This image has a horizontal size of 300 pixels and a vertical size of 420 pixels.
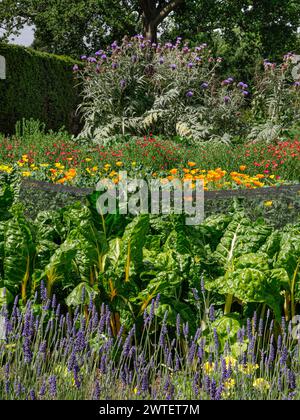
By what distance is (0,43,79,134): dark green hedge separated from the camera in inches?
560

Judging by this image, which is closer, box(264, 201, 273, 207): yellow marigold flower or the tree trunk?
box(264, 201, 273, 207): yellow marigold flower

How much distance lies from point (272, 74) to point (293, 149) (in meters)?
6.09

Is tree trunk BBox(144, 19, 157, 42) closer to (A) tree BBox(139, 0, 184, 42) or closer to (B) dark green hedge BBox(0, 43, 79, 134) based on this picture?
(A) tree BBox(139, 0, 184, 42)

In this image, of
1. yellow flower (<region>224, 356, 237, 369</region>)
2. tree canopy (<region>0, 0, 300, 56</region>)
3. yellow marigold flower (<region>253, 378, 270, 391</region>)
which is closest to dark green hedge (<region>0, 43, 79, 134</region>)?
tree canopy (<region>0, 0, 300, 56</region>)

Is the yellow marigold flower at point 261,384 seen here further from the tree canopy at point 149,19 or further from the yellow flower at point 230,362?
the tree canopy at point 149,19

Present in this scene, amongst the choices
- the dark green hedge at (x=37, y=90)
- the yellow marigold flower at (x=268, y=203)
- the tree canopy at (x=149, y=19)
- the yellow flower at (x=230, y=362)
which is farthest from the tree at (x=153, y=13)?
the yellow flower at (x=230, y=362)

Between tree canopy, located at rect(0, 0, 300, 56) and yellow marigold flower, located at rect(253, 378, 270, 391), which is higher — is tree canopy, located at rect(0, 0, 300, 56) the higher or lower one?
the higher one

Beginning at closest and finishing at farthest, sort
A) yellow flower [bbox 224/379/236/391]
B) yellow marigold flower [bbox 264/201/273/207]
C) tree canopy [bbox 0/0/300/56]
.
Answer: yellow flower [bbox 224/379/236/391], yellow marigold flower [bbox 264/201/273/207], tree canopy [bbox 0/0/300/56]

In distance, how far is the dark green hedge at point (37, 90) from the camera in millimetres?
14234

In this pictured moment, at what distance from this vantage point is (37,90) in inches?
607

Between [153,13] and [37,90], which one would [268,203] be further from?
[153,13]

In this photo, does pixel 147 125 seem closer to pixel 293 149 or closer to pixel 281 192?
pixel 293 149

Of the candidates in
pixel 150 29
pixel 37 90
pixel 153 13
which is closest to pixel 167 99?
pixel 37 90

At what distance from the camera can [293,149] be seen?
904 centimetres
